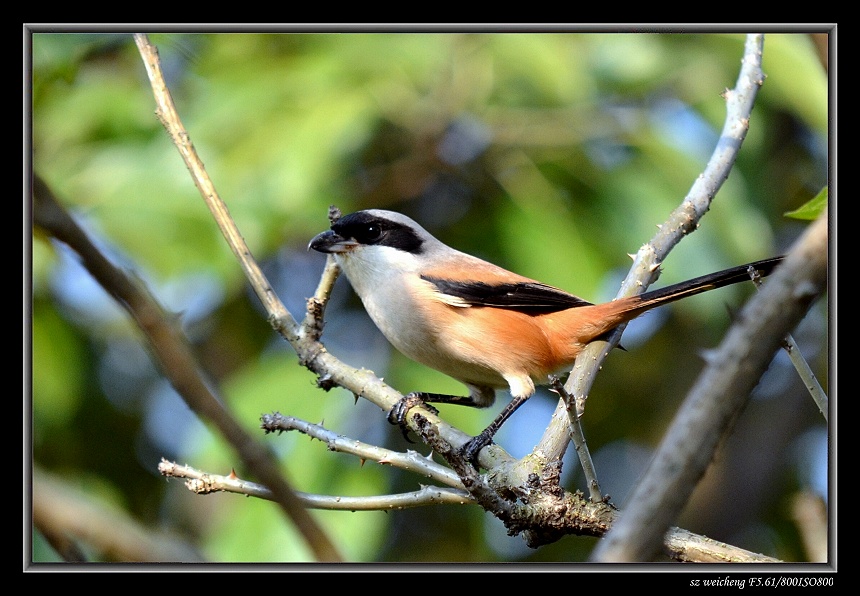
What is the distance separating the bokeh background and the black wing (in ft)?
0.40

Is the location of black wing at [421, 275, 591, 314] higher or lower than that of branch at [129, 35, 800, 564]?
higher

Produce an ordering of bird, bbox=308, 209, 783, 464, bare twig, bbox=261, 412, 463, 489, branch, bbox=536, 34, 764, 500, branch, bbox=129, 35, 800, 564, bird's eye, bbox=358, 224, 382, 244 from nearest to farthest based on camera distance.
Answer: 1. branch, bbox=129, 35, 800, 564
2. bare twig, bbox=261, 412, 463, 489
3. branch, bbox=536, 34, 764, 500
4. bird, bbox=308, 209, 783, 464
5. bird's eye, bbox=358, 224, 382, 244

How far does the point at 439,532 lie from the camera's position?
509 cm

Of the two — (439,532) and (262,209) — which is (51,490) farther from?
(439,532)

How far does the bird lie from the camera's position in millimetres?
3184

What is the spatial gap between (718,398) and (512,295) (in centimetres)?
228

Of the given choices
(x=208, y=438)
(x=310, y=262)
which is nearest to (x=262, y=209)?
(x=208, y=438)

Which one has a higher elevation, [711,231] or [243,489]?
[711,231]

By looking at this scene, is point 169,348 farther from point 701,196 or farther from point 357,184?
point 357,184

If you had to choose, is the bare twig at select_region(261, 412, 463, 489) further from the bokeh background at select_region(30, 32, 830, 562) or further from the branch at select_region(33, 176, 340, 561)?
the branch at select_region(33, 176, 340, 561)

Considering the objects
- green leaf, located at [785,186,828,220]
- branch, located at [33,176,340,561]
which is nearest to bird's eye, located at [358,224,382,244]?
green leaf, located at [785,186,828,220]

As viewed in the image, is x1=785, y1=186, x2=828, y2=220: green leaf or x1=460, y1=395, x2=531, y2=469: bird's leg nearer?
x1=785, y1=186, x2=828, y2=220: green leaf

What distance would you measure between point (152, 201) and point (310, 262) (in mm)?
1395

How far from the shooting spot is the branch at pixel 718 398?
3.58ft
